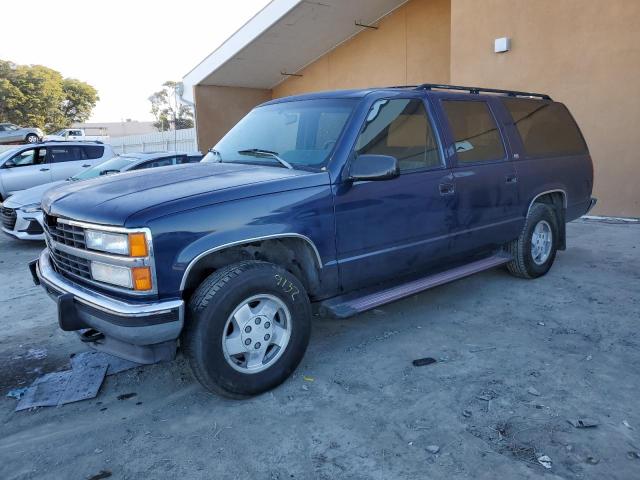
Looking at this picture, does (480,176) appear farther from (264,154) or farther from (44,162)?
(44,162)

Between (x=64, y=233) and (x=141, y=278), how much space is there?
85 cm

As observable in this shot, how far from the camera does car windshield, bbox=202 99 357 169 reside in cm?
369

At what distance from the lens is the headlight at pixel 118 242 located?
2.71 meters

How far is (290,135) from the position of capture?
13.1 feet

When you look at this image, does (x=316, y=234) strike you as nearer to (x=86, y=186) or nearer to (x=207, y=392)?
(x=207, y=392)

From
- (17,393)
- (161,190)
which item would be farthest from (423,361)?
(17,393)

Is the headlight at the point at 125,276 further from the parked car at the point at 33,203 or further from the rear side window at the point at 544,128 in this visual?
the parked car at the point at 33,203

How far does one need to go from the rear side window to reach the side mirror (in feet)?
7.69

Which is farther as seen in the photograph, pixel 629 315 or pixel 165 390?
pixel 629 315

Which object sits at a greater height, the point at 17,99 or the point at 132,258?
the point at 17,99

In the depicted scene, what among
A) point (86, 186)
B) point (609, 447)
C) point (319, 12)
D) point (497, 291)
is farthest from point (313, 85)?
point (609, 447)

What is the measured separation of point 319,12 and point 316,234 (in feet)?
34.3

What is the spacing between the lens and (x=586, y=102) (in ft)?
28.6

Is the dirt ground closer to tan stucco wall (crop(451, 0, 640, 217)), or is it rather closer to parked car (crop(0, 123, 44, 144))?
tan stucco wall (crop(451, 0, 640, 217))
